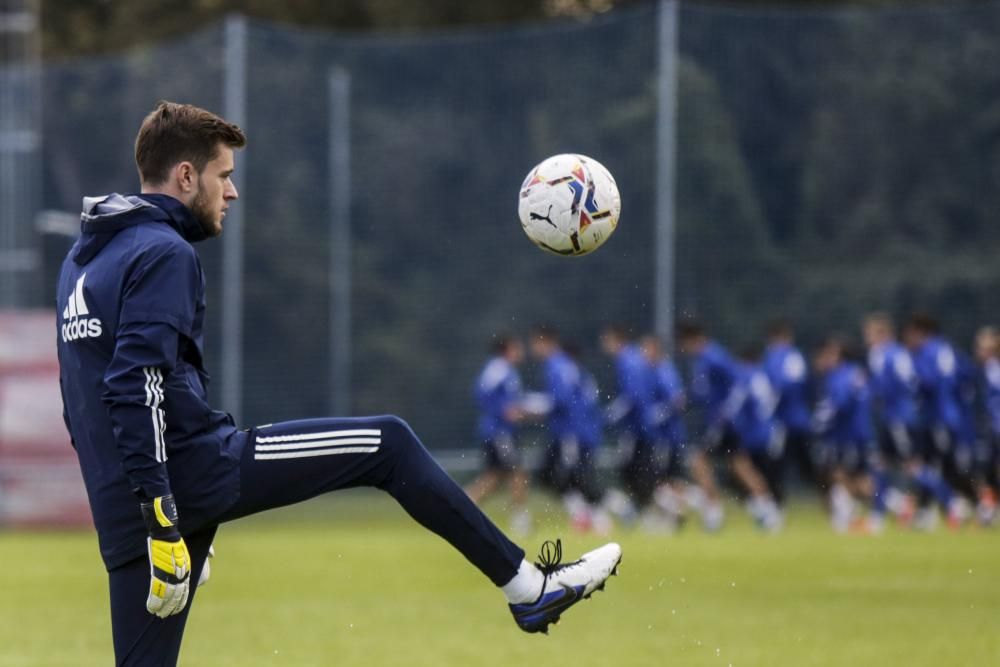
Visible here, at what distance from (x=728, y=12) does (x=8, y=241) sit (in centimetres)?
921

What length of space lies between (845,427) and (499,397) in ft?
14.1

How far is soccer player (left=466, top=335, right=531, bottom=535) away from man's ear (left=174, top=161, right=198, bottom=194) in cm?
1433

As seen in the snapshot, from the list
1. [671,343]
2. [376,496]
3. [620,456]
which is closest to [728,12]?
[671,343]

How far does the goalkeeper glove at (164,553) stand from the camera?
18.1ft

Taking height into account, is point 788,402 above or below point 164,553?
below

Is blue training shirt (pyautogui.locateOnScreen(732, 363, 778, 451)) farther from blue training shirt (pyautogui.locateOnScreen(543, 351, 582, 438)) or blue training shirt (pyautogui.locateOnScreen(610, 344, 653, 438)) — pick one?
blue training shirt (pyautogui.locateOnScreen(543, 351, 582, 438))

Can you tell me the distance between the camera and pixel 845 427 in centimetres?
2141

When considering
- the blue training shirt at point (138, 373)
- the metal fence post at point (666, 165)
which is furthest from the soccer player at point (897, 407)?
the blue training shirt at point (138, 373)

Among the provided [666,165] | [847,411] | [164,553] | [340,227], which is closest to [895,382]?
[847,411]

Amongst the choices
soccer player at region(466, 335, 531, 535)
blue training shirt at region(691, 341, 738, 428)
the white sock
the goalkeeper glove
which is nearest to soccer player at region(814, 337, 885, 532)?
blue training shirt at region(691, 341, 738, 428)

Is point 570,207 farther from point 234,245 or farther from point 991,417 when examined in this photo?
point 234,245

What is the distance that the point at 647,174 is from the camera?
69.7 feet

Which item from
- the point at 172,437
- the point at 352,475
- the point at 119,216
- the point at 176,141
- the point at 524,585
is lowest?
the point at 524,585

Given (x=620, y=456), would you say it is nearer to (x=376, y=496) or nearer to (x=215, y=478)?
(x=376, y=496)
